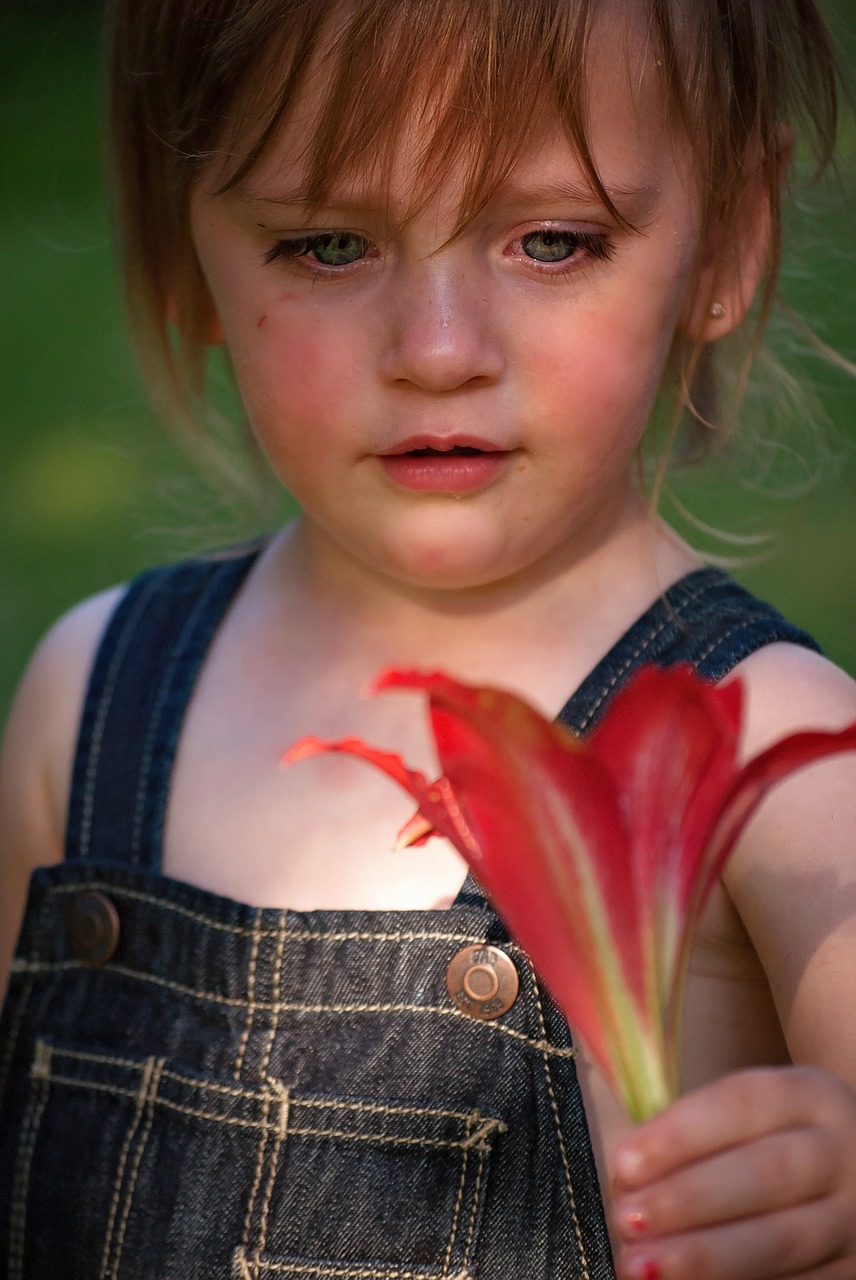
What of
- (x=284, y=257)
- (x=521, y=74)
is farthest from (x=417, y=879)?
(x=521, y=74)

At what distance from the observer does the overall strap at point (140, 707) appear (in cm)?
134

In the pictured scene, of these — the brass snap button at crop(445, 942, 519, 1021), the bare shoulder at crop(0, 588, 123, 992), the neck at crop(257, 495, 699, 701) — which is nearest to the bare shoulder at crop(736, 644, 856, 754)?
the neck at crop(257, 495, 699, 701)

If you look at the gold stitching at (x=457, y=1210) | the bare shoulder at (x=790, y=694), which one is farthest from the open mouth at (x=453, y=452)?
the gold stitching at (x=457, y=1210)

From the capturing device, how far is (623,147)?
1.09 metres

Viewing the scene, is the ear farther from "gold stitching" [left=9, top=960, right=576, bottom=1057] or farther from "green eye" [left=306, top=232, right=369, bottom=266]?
"gold stitching" [left=9, top=960, right=576, bottom=1057]

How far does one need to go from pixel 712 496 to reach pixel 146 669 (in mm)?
1508

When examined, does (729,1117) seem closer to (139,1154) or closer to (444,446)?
(444,446)

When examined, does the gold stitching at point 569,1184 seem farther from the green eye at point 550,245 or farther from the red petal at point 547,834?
the green eye at point 550,245

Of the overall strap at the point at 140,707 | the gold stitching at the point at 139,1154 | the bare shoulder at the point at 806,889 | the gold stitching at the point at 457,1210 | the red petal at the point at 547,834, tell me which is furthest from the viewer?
the overall strap at the point at 140,707

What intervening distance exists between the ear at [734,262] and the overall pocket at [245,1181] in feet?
2.03

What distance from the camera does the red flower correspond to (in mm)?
667

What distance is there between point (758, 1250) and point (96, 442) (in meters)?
2.56

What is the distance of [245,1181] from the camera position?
3.82ft

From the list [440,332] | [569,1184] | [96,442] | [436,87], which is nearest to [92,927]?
[569,1184]
